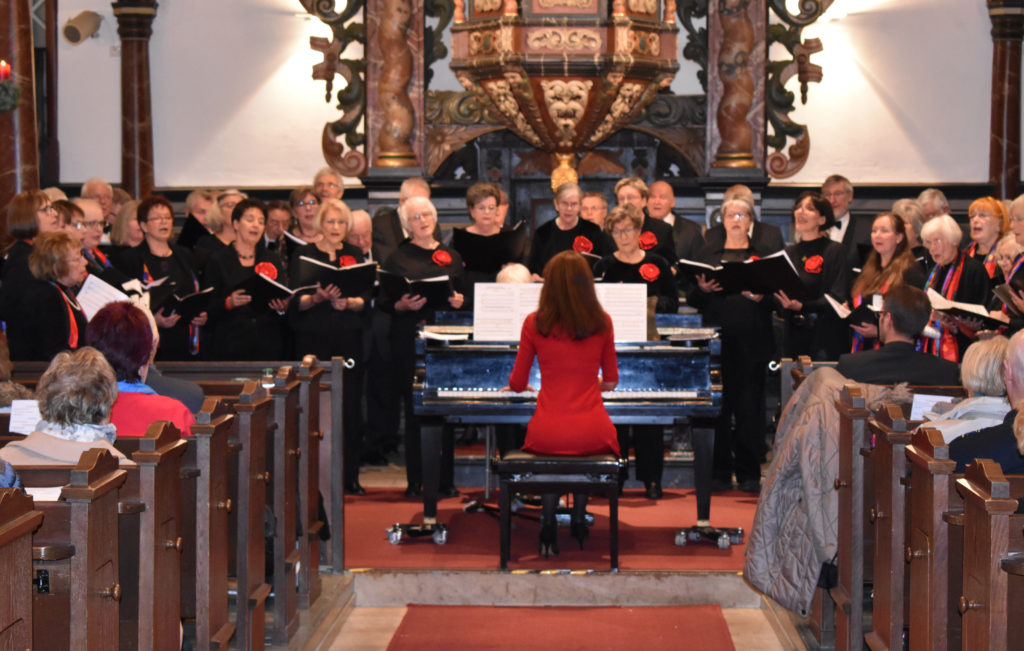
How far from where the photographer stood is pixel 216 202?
7125 mm

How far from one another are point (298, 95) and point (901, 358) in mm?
6120

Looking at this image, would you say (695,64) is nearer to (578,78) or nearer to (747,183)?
(747,183)

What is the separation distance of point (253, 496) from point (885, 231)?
3695 mm

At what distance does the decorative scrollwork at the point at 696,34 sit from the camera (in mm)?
9383

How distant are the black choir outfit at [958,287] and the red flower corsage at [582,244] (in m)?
1.73

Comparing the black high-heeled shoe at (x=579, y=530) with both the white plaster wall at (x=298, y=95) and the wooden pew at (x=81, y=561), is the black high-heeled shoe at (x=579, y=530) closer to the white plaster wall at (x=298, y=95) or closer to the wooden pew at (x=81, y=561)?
the wooden pew at (x=81, y=561)

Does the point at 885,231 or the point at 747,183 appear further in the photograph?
the point at 747,183

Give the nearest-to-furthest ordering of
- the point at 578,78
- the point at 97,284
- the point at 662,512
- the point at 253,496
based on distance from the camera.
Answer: the point at 253,496 → the point at 97,284 → the point at 662,512 → the point at 578,78

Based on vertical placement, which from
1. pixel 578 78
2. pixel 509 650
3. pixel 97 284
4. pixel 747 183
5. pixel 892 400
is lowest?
pixel 509 650

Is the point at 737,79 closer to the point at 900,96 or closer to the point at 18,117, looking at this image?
the point at 900,96

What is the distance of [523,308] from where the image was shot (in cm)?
569

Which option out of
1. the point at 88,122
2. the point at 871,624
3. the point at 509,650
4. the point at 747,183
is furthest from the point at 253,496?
the point at 88,122

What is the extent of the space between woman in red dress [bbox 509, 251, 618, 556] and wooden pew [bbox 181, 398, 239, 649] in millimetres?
1701

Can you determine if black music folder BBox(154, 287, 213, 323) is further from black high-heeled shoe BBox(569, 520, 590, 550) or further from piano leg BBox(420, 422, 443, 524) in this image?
black high-heeled shoe BBox(569, 520, 590, 550)
